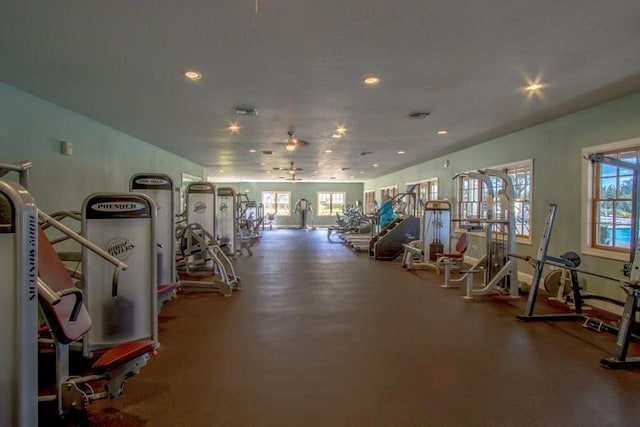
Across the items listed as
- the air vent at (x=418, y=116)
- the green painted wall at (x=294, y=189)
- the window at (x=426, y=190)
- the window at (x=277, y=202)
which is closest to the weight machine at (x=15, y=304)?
the air vent at (x=418, y=116)

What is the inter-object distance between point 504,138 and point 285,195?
14.2 m

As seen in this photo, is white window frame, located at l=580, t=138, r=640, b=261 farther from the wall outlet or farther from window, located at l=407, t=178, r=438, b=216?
the wall outlet

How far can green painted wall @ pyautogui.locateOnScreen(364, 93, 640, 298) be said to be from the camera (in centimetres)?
421

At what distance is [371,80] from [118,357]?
10.4ft

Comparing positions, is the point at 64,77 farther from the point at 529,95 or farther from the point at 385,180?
the point at 385,180

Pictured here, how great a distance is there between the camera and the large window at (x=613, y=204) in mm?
4270

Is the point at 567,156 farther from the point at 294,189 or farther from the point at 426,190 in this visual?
the point at 294,189

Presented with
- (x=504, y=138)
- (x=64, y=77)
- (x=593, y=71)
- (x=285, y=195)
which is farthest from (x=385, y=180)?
(x=64, y=77)

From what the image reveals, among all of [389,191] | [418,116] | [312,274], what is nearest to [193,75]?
[418,116]

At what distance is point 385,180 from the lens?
600 inches

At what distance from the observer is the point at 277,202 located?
19.7 metres

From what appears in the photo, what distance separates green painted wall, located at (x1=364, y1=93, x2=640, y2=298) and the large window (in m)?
0.18

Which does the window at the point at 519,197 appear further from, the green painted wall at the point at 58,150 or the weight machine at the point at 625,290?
the green painted wall at the point at 58,150

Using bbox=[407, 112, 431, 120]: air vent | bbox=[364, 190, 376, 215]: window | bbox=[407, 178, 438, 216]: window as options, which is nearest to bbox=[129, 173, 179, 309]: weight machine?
bbox=[407, 112, 431, 120]: air vent
